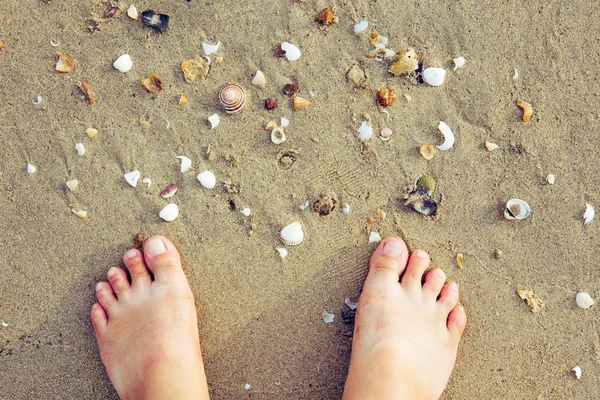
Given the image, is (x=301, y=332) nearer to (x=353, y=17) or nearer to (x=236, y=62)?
(x=236, y=62)

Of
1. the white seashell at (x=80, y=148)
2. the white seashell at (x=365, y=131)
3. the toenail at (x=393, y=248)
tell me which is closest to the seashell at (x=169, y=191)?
the white seashell at (x=80, y=148)

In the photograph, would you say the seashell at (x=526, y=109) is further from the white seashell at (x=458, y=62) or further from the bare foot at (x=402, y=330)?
the bare foot at (x=402, y=330)

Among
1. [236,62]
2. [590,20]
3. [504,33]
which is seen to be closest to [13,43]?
[236,62]

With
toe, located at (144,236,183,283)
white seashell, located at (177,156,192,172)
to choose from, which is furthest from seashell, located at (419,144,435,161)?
toe, located at (144,236,183,283)

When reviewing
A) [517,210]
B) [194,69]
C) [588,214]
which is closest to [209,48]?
[194,69]

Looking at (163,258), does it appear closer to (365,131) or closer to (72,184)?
(72,184)

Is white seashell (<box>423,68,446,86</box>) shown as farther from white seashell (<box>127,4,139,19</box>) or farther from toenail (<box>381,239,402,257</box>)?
white seashell (<box>127,4,139,19</box>)
